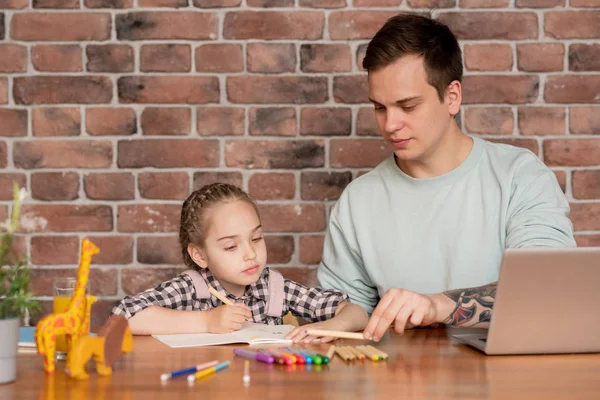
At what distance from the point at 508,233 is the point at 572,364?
78cm

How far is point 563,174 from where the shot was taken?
95.6 inches

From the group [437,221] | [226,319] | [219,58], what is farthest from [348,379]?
[219,58]

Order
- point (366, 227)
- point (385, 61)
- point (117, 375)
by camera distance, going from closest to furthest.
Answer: point (117, 375) → point (385, 61) → point (366, 227)

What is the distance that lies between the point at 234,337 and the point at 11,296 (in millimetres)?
506

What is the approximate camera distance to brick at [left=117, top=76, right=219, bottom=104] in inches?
94.6

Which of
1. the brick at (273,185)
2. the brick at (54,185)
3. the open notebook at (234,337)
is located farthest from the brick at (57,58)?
the open notebook at (234,337)

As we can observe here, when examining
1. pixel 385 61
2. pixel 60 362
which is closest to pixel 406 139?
pixel 385 61

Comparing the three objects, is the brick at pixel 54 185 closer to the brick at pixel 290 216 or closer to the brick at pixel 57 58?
the brick at pixel 57 58

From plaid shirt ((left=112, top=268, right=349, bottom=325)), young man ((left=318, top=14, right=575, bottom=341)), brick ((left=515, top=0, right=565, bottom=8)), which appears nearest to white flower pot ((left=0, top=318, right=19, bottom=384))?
plaid shirt ((left=112, top=268, right=349, bottom=325))

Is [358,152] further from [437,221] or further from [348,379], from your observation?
[348,379]

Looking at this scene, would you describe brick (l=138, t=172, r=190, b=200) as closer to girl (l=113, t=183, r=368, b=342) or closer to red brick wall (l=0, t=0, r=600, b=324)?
red brick wall (l=0, t=0, r=600, b=324)

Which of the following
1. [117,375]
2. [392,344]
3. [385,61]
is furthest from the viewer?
[385,61]

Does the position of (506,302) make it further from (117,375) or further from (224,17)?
(224,17)

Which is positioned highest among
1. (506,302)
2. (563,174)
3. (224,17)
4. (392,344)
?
(224,17)
